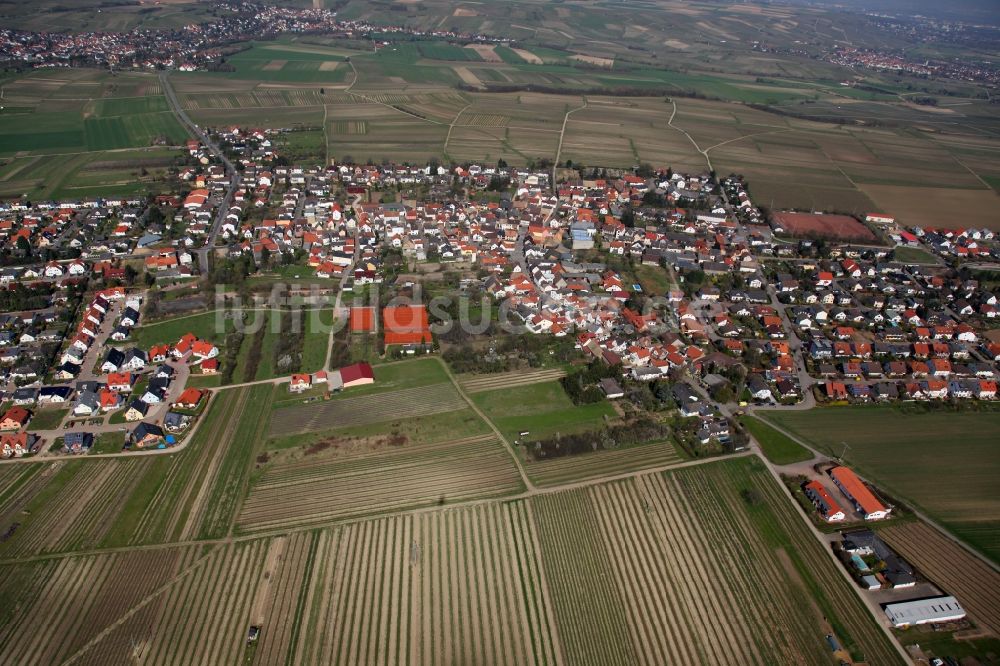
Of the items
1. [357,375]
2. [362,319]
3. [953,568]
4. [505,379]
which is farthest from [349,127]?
[953,568]

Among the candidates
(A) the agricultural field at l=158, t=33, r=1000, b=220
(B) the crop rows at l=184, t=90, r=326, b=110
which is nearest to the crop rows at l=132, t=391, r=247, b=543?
(A) the agricultural field at l=158, t=33, r=1000, b=220

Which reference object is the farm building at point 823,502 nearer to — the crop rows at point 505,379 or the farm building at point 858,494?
the farm building at point 858,494

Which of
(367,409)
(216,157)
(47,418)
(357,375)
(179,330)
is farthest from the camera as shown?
(216,157)

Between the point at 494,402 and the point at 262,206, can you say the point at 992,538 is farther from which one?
the point at 262,206

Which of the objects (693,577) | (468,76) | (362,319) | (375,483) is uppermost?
(468,76)

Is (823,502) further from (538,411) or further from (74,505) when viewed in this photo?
(74,505)

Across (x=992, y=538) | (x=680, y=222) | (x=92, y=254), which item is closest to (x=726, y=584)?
(x=992, y=538)

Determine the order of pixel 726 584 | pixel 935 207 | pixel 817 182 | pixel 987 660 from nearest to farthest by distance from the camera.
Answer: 1. pixel 987 660
2. pixel 726 584
3. pixel 935 207
4. pixel 817 182
